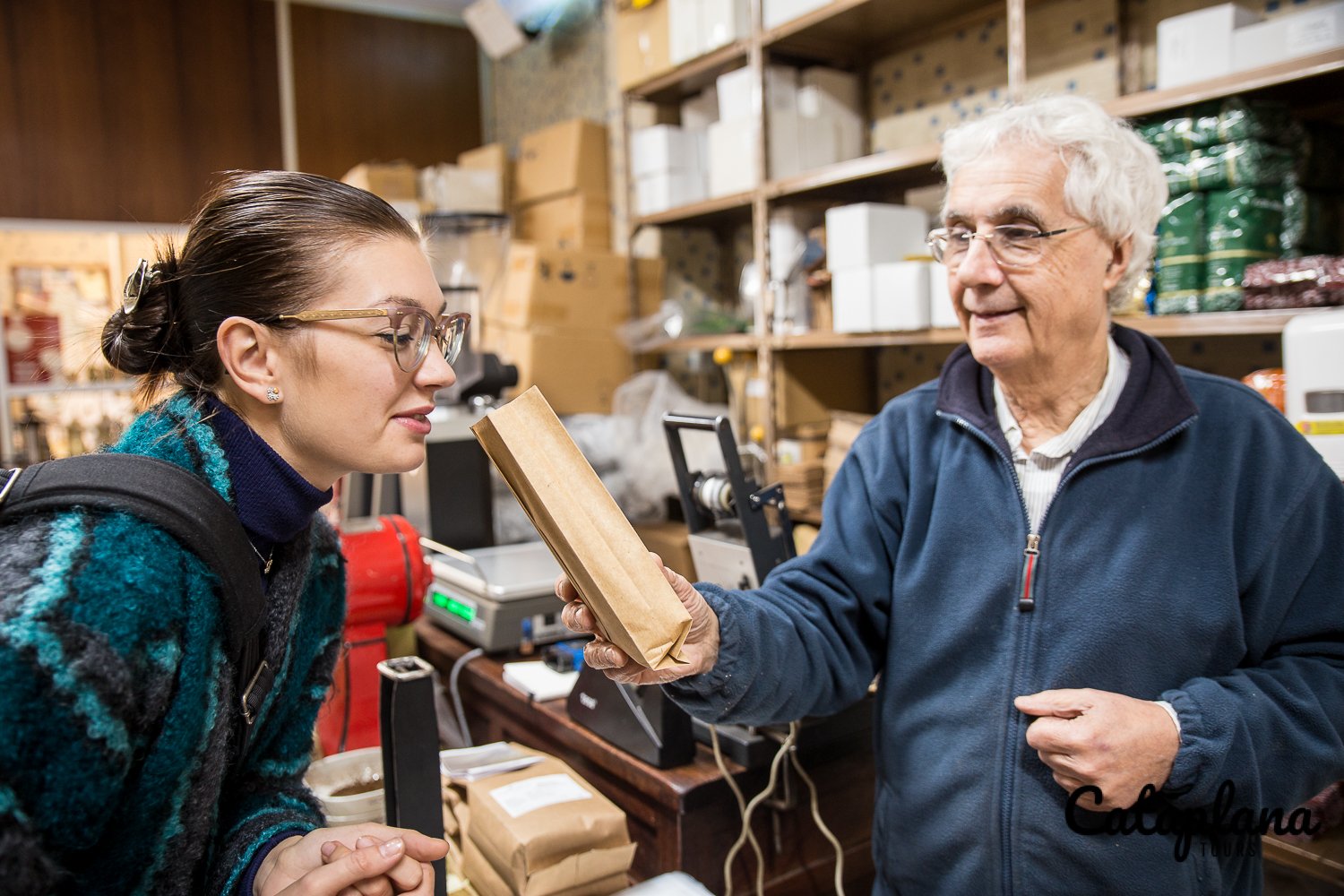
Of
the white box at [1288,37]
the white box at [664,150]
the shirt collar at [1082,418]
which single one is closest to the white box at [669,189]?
the white box at [664,150]

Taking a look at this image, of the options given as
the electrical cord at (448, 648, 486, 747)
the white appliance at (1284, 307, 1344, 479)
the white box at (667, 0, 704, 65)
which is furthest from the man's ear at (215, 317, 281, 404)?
the white box at (667, 0, 704, 65)

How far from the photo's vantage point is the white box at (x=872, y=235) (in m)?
2.45

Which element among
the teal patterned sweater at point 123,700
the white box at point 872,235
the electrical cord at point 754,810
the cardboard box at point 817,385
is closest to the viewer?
the teal patterned sweater at point 123,700

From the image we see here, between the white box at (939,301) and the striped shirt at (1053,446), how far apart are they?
1033 mm

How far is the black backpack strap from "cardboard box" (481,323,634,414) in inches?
92.6

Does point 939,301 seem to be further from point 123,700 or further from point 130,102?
point 130,102

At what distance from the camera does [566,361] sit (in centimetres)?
332

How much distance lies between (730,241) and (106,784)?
10.7 feet

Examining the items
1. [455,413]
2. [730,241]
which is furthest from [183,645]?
[730,241]

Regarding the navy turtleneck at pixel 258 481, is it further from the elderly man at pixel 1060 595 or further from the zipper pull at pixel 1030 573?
the zipper pull at pixel 1030 573

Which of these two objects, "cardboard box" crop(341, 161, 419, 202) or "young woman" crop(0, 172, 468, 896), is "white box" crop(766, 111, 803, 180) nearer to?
"cardboard box" crop(341, 161, 419, 202)

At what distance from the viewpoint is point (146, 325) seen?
95 cm

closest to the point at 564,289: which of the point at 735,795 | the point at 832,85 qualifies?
the point at 832,85

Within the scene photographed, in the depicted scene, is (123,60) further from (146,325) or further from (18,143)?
(146,325)
